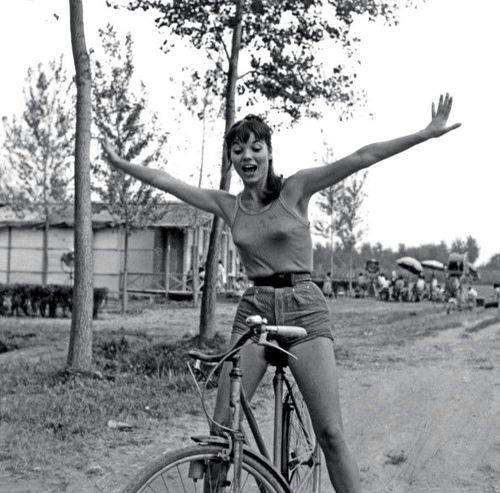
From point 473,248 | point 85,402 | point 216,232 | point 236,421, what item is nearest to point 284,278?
point 236,421

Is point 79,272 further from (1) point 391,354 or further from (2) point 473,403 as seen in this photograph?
(1) point 391,354

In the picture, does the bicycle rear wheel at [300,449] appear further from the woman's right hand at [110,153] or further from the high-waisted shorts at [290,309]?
the woman's right hand at [110,153]

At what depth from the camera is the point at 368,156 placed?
369 centimetres

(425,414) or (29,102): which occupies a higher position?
(29,102)

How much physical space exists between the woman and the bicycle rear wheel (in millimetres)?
316

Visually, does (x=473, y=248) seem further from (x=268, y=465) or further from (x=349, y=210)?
(x=268, y=465)

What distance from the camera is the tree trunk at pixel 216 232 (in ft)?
42.7

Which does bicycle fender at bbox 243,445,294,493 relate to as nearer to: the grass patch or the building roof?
the grass patch

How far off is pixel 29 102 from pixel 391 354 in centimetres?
1916

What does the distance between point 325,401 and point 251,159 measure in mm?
1109

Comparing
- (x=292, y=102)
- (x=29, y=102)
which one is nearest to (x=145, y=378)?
(x=292, y=102)

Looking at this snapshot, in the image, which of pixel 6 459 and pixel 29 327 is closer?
pixel 6 459

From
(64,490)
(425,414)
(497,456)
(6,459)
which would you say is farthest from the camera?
(425,414)

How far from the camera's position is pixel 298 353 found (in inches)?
145
